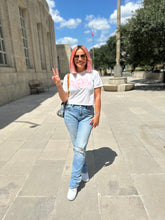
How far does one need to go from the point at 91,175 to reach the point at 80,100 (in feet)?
4.18

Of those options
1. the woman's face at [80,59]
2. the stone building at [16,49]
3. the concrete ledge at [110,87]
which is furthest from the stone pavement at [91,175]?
the concrete ledge at [110,87]

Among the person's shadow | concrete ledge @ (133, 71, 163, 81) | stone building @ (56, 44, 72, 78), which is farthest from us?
stone building @ (56, 44, 72, 78)

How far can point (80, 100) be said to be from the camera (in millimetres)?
1857

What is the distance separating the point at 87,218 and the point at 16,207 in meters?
0.89

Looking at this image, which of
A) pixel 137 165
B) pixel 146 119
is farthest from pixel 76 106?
pixel 146 119

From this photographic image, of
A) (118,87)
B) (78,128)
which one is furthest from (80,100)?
(118,87)

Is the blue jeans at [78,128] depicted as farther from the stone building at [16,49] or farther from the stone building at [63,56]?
the stone building at [63,56]

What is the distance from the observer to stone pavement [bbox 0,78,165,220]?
175 cm

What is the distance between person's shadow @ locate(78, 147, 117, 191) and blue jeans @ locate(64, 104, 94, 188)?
56 centimetres

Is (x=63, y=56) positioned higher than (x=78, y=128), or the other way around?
(x=63, y=56)

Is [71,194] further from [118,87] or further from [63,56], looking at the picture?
[63,56]

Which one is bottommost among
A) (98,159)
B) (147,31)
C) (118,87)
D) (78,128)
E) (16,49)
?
(98,159)

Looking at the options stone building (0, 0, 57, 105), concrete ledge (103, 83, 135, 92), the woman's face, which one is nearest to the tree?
concrete ledge (103, 83, 135, 92)

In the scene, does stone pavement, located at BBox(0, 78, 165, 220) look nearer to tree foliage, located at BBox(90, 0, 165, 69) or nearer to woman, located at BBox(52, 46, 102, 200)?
woman, located at BBox(52, 46, 102, 200)
